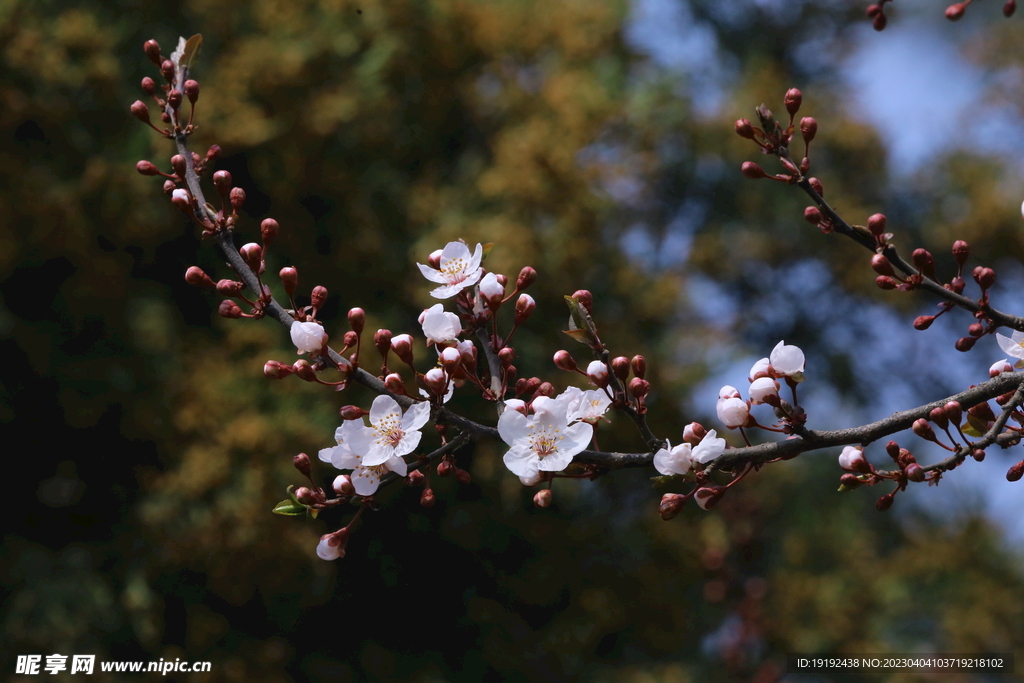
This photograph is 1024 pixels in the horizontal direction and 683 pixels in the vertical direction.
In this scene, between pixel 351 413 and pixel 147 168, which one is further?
pixel 147 168

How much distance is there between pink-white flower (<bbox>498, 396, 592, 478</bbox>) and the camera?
0.80 meters

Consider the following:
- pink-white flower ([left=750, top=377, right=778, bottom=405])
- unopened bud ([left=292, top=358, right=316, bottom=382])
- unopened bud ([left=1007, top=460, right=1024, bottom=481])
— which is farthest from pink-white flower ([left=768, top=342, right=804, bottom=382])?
unopened bud ([left=292, top=358, right=316, bottom=382])

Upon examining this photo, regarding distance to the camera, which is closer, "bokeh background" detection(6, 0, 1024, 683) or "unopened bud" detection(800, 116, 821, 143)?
"unopened bud" detection(800, 116, 821, 143)

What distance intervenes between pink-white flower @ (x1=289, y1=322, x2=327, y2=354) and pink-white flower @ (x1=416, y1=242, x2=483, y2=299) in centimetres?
15

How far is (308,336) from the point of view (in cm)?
79

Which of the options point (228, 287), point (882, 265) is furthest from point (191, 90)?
point (882, 265)

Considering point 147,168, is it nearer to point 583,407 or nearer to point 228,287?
point 228,287

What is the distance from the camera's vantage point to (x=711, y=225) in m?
5.22

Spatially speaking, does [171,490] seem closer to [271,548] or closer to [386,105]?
[271,548]

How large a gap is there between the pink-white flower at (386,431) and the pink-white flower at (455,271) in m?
0.14

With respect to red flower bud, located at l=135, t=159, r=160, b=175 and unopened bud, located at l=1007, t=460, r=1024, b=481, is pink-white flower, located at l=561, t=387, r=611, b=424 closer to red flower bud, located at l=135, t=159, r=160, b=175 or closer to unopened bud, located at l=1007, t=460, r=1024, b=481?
unopened bud, located at l=1007, t=460, r=1024, b=481

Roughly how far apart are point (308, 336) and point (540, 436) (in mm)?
262

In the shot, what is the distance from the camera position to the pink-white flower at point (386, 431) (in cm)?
82

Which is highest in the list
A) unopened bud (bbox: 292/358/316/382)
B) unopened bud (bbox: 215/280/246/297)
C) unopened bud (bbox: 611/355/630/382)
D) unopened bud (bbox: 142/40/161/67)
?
unopened bud (bbox: 142/40/161/67)
